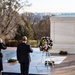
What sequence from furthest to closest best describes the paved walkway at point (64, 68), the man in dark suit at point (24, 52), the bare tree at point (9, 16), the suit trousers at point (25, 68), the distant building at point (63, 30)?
the bare tree at point (9, 16) < the distant building at point (63, 30) < the paved walkway at point (64, 68) < the suit trousers at point (25, 68) < the man in dark suit at point (24, 52)

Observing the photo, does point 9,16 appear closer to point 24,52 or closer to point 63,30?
point 63,30

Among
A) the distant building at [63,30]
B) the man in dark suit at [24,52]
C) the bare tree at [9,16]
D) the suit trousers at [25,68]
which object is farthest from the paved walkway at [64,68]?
the bare tree at [9,16]

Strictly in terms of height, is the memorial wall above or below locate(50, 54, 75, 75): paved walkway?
above

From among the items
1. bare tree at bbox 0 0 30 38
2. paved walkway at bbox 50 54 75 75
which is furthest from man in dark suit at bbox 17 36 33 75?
bare tree at bbox 0 0 30 38

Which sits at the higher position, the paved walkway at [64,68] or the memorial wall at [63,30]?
the memorial wall at [63,30]

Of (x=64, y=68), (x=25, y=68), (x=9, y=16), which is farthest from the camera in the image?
(x=9, y=16)

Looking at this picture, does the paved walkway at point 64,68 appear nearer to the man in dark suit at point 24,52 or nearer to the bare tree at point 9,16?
the man in dark suit at point 24,52

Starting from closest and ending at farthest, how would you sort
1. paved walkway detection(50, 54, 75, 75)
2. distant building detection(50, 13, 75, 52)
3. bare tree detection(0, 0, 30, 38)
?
paved walkway detection(50, 54, 75, 75)
distant building detection(50, 13, 75, 52)
bare tree detection(0, 0, 30, 38)

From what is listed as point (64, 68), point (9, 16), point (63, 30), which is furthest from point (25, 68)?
point (9, 16)

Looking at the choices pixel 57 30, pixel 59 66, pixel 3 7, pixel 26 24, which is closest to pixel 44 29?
pixel 26 24

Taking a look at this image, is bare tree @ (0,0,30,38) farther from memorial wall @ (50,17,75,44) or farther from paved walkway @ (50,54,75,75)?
paved walkway @ (50,54,75,75)

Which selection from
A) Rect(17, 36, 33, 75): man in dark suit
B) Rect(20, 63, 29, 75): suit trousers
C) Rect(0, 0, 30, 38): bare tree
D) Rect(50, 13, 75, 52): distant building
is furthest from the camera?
Rect(0, 0, 30, 38): bare tree

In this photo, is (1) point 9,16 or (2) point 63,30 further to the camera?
(1) point 9,16

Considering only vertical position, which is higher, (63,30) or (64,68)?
(63,30)
